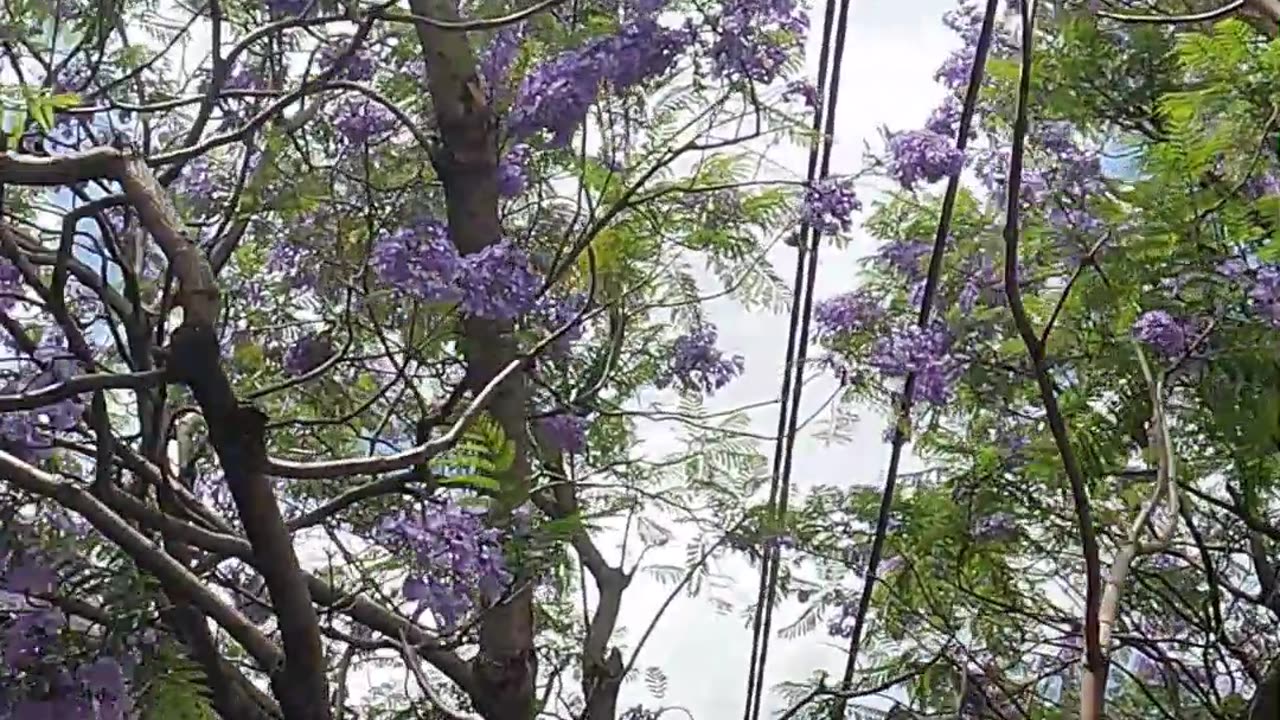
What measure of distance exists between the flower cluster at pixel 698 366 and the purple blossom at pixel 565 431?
131 mm

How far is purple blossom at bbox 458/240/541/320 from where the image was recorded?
1021mm

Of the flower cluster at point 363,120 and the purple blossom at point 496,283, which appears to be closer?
the purple blossom at point 496,283

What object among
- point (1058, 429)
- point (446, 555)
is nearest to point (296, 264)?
point (446, 555)

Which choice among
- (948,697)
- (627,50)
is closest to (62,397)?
(627,50)

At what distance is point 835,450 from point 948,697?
0.25m

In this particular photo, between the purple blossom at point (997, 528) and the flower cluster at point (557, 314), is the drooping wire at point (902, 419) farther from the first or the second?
the flower cluster at point (557, 314)

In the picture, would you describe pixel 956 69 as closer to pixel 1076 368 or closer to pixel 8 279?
pixel 1076 368

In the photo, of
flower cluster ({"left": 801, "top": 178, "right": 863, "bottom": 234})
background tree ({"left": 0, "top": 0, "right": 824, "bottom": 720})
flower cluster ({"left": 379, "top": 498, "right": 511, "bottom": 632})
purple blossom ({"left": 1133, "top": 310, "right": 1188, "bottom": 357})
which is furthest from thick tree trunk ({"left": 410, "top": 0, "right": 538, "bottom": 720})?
purple blossom ({"left": 1133, "top": 310, "right": 1188, "bottom": 357})

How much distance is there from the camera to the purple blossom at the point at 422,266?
1011 millimetres

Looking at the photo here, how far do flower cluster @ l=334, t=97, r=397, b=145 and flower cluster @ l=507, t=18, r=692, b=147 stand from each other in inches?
5.5

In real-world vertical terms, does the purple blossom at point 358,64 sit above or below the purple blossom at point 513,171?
above

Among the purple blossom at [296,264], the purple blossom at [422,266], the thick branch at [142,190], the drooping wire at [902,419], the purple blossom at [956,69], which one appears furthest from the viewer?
the purple blossom at [956,69]

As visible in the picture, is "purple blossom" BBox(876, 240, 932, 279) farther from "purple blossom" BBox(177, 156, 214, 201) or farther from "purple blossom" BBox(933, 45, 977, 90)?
"purple blossom" BBox(177, 156, 214, 201)

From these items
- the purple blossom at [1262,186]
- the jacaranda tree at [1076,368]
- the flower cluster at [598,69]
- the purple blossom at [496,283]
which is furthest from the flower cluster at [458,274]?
the purple blossom at [1262,186]
